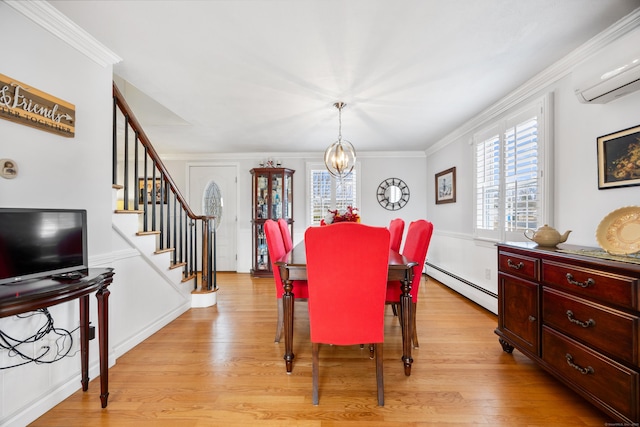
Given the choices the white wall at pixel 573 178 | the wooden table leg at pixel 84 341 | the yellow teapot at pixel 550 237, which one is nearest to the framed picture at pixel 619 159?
the white wall at pixel 573 178

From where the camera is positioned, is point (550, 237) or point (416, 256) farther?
point (416, 256)

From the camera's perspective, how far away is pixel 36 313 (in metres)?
1.54

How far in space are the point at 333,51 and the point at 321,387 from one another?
7.63 ft

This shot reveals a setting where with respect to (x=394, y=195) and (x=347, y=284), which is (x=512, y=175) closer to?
(x=347, y=284)

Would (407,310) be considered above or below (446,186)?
below

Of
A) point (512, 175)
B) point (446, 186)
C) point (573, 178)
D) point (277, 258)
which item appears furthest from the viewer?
point (446, 186)

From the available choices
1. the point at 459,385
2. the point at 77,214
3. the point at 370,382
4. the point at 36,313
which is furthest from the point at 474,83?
the point at 36,313

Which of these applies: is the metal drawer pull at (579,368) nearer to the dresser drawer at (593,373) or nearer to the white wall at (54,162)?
the dresser drawer at (593,373)

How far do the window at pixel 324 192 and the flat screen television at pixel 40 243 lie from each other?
4046 mm

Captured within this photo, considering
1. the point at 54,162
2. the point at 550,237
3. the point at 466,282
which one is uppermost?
the point at 54,162

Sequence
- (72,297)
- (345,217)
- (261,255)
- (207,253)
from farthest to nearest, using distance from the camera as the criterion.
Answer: (261,255)
(207,253)
(345,217)
(72,297)

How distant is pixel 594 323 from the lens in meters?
1.45

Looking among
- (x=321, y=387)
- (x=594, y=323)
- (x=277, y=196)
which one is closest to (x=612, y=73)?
(x=594, y=323)

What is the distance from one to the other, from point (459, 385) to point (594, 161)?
187 centimetres
